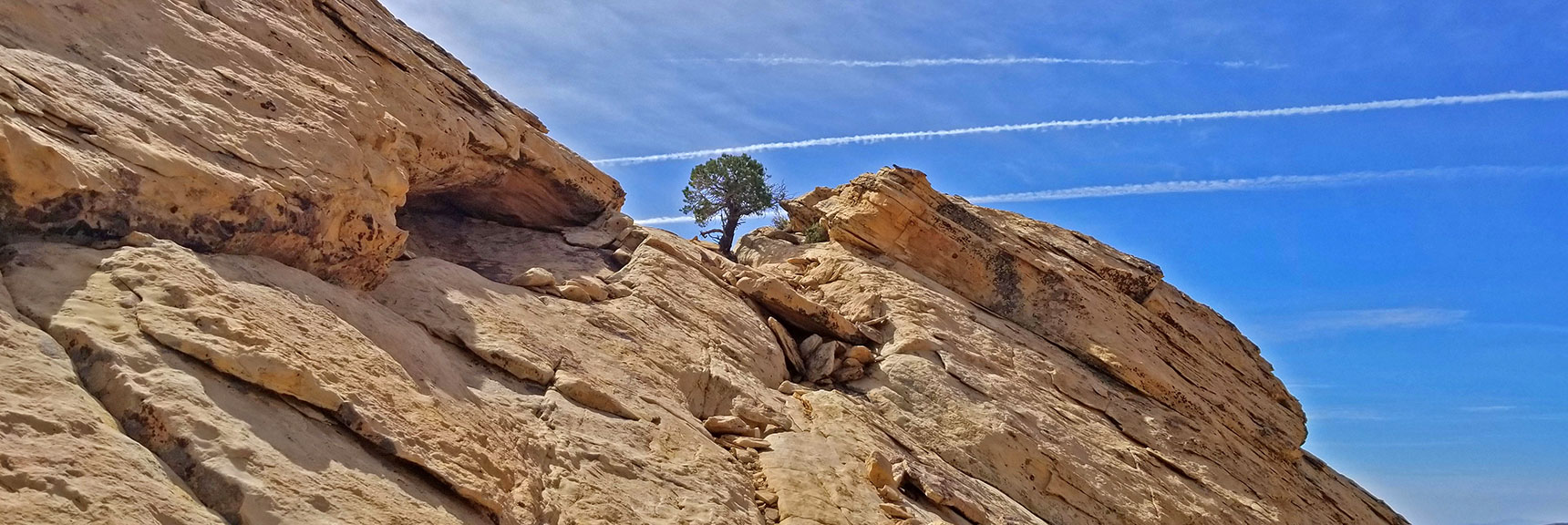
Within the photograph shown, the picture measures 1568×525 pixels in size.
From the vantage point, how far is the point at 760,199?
32.3 metres

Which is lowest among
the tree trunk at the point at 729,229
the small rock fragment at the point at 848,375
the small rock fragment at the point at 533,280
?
the small rock fragment at the point at 533,280

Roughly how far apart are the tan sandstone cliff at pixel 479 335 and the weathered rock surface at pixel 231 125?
0.13 ft

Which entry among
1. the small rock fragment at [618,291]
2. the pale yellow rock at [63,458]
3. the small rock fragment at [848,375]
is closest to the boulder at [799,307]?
the small rock fragment at [848,375]

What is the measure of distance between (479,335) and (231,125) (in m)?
3.84

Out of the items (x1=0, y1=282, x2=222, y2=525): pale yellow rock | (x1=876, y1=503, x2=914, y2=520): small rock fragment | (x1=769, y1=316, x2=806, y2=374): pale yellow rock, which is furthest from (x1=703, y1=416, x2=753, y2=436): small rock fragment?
(x1=0, y1=282, x2=222, y2=525): pale yellow rock

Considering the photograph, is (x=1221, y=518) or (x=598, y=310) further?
(x=1221, y=518)

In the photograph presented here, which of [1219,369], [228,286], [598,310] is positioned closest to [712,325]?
[598,310]

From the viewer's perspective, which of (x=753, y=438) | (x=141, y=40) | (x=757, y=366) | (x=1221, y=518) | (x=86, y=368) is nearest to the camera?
(x=86, y=368)

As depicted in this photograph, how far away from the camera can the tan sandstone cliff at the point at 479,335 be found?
7.96m

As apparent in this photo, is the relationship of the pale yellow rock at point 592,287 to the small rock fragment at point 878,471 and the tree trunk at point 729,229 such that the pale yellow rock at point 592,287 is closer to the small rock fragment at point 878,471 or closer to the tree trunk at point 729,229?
the small rock fragment at point 878,471

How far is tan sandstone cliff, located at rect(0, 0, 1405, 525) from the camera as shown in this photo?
796cm

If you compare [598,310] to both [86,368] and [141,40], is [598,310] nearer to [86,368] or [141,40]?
[141,40]

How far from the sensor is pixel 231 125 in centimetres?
1109

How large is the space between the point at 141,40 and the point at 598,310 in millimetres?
7036
